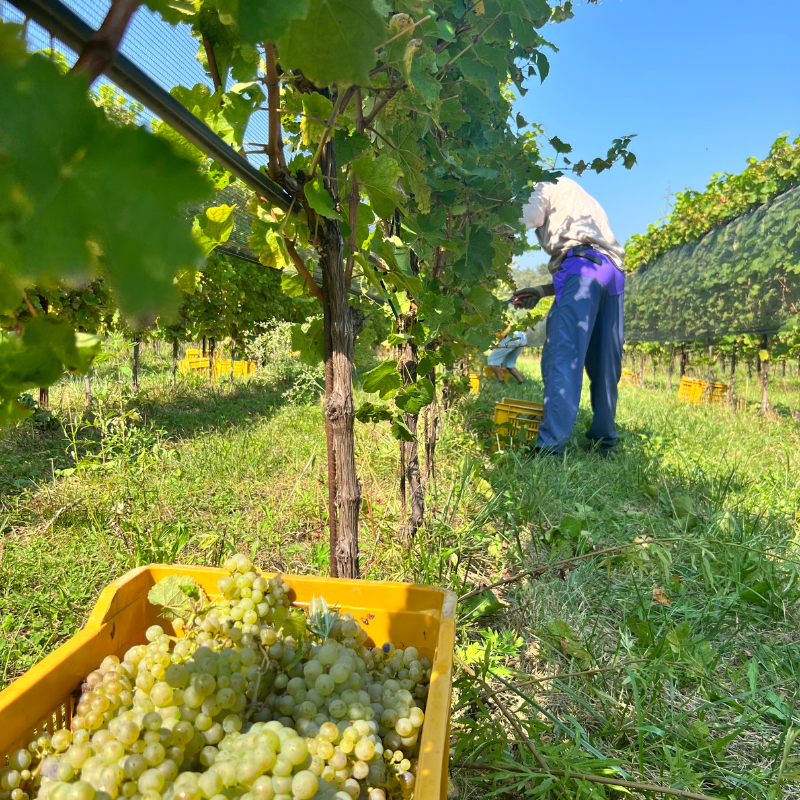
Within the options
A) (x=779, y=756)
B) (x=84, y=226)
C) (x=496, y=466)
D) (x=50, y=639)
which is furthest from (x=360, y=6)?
(x=496, y=466)

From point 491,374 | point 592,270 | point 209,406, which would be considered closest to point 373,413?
point 592,270

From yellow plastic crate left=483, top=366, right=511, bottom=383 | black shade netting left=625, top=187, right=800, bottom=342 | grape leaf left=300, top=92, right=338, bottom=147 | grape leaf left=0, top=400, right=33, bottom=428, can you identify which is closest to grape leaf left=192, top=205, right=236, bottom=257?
grape leaf left=300, top=92, right=338, bottom=147

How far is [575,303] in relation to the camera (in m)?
3.96

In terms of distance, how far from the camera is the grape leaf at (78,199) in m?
0.20

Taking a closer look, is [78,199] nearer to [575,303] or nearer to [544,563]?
[544,563]

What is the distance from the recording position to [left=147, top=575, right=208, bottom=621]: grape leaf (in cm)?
104

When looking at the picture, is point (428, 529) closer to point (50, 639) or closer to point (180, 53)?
point (50, 639)

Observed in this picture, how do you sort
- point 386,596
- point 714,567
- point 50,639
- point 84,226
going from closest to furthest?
point 84,226
point 386,596
point 50,639
point 714,567

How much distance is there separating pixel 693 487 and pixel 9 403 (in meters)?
3.56

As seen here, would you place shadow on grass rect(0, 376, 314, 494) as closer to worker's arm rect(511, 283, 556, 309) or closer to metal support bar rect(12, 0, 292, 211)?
metal support bar rect(12, 0, 292, 211)

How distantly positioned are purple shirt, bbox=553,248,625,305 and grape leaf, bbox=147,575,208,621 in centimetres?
359

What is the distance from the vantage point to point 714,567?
7.22 feet

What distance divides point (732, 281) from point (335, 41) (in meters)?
7.76

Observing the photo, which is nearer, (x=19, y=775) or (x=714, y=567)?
(x=19, y=775)
